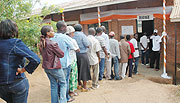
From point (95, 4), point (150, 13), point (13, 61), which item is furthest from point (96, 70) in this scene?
point (150, 13)

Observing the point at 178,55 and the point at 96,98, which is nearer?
the point at 96,98

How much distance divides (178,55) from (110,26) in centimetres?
427

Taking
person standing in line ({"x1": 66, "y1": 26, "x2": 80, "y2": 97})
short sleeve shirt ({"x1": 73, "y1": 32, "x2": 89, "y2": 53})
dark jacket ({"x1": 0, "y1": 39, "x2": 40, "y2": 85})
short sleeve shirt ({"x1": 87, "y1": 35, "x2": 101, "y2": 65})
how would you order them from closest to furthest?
1. dark jacket ({"x1": 0, "y1": 39, "x2": 40, "y2": 85})
2. person standing in line ({"x1": 66, "y1": 26, "x2": 80, "y2": 97})
3. short sleeve shirt ({"x1": 73, "y1": 32, "x2": 89, "y2": 53})
4. short sleeve shirt ({"x1": 87, "y1": 35, "x2": 101, "y2": 65})

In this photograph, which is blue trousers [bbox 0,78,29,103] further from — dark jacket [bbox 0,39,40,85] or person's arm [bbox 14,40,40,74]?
person's arm [bbox 14,40,40,74]

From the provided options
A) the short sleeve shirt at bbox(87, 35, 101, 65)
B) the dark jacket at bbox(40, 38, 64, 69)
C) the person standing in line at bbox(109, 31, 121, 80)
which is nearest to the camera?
the dark jacket at bbox(40, 38, 64, 69)

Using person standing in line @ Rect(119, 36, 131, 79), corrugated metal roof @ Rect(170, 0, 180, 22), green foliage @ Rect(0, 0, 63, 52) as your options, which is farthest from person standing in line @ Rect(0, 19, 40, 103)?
corrugated metal roof @ Rect(170, 0, 180, 22)

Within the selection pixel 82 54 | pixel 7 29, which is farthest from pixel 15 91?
pixel 82 54

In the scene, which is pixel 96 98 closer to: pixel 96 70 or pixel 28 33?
pixel 96 70

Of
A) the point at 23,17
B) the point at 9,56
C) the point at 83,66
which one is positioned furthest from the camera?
the point at 23,17

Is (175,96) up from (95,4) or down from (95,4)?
down

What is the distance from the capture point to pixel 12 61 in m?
2.26

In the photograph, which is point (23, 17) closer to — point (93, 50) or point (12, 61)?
point (93, 50)

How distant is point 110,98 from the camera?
14.4 ft

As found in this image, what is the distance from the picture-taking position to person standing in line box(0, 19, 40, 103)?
7.32 feet
